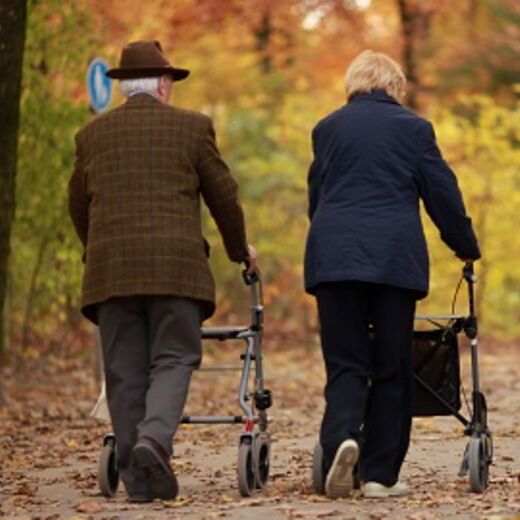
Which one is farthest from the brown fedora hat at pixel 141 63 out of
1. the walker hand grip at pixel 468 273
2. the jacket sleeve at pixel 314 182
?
the walker hand grip at pixel 468 273

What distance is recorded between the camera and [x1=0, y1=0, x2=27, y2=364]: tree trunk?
1183cm

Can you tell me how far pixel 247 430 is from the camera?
7.84 meters

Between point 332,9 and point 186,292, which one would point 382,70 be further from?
point 332,9

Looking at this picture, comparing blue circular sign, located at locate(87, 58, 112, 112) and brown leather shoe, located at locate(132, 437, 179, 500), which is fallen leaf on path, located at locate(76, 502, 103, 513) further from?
blue circular sign, located at locate(87, 58, 112, 112)

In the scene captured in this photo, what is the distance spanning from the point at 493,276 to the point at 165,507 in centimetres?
1374

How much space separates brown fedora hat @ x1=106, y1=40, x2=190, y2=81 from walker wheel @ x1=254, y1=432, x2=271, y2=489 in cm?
169

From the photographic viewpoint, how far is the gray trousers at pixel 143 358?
25.0 feet

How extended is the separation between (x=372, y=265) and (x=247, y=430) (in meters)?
0.99

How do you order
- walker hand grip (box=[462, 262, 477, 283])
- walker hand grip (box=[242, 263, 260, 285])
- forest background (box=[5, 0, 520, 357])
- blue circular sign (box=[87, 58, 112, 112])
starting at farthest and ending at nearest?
forest background (box=[5, 0, 520, 357]) < blue circular sign (box=[87, 58, 112, 112]) < walker hand grip (box=[242, 263, 260, 285]) < walker hand grip (box=[462, 262, 477, 283])

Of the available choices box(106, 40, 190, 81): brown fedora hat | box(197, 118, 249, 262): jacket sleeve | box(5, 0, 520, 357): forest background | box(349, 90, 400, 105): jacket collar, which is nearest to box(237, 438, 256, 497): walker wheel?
box(197, 118, 249, 262): jacket sleeve

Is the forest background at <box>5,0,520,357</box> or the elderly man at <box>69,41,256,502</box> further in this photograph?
the forest background at <box>5,0,520,357</box>

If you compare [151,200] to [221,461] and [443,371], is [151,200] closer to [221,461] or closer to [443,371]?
[443,371]

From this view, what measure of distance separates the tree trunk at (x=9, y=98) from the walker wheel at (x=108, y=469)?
4476 mm

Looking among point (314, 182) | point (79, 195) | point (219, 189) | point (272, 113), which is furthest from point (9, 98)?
point (272, 113)
